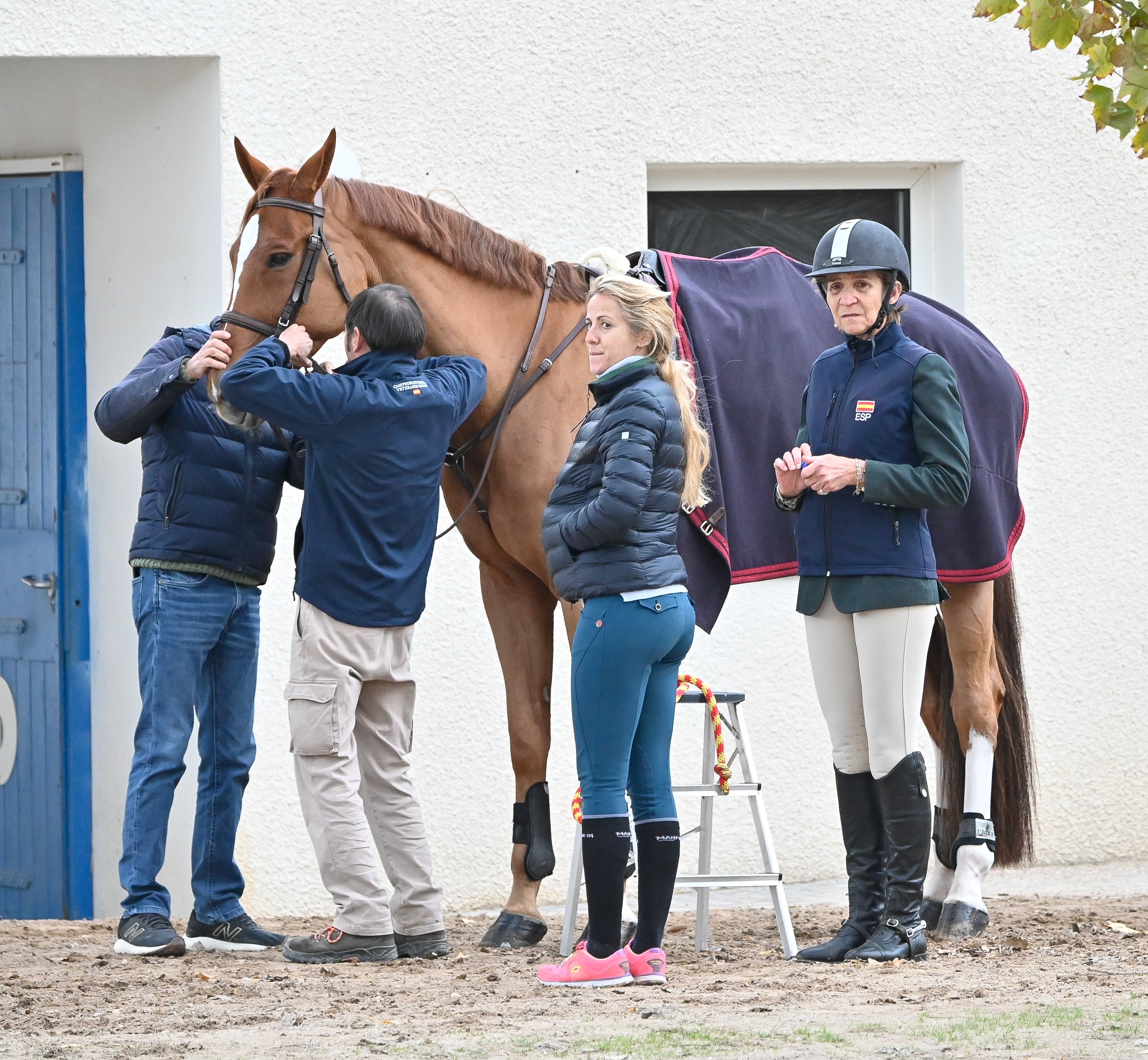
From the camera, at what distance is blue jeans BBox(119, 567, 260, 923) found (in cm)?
441

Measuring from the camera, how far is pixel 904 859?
4.09 metres

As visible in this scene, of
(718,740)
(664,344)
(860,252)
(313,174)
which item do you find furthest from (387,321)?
(718,740)

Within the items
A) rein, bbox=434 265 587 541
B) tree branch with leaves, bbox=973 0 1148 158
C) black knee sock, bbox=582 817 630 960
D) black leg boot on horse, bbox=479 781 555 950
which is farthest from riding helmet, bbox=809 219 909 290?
black leg boot on horse, bbox=479 781 555 950

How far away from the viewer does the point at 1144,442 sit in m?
6.24

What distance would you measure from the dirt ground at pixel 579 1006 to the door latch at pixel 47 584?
61.1 inches

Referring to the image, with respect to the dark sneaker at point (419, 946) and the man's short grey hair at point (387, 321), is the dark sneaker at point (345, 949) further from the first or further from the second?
the man's short grey hair at point (387, 321)

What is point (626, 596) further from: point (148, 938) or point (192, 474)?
point (148, 938)

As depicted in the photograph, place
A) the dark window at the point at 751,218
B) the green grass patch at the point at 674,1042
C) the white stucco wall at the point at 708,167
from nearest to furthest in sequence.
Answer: the green grass patch at the point at 674,1042 < the white stucco wall at the point at 708,167 < the dark window at the point at 751,218

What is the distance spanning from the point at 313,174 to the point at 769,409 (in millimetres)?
1465

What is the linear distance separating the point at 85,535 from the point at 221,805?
169cm

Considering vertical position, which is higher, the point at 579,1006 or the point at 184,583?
the point at 184,583

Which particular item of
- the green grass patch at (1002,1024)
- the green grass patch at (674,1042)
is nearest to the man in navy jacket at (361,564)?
the green grass patch at (674,1042)

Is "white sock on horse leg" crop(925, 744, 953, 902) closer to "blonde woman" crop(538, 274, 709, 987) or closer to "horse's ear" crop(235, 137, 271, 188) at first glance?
"blonde woman" crop(538, 274, 709, 987)

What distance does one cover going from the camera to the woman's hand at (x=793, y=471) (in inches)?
159
